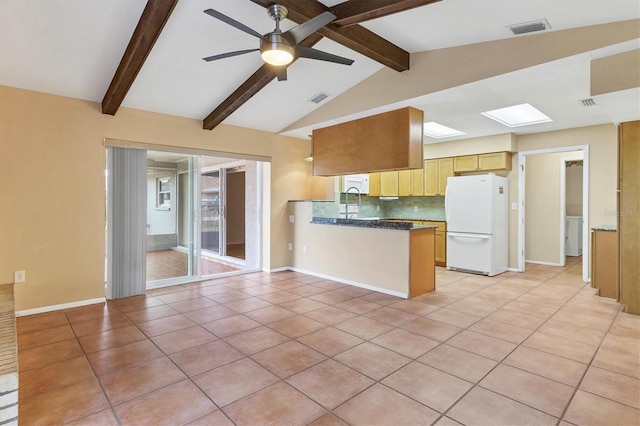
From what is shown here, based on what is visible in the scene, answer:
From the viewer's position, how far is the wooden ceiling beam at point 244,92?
358 centimetres

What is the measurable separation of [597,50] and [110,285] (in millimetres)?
5699

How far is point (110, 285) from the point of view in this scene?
13.8 ft

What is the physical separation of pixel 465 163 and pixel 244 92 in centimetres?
434

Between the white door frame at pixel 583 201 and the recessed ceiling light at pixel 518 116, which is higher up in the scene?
the recessed ceiling light at pixel 518 116

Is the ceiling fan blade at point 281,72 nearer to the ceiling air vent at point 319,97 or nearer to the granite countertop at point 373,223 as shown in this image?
the ceiling air vent at point 319,97

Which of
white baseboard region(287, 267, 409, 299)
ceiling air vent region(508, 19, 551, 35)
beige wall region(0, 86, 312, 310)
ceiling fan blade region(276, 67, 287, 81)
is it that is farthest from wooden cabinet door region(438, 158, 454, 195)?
beige wall region(0, 86, 312, 310)

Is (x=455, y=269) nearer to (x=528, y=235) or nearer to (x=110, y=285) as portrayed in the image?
(x=528, y=235)

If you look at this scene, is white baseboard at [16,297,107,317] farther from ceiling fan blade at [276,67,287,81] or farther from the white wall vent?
the white wall vent

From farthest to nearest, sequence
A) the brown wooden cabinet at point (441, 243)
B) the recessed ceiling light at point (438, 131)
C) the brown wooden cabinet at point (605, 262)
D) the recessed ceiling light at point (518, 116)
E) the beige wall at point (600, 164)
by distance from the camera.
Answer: the brown wooden cabinet at point (441, 243) → the recessed ceiling light at point (438, 131) → the beige wall at point (600, 164) → the recessed ceiling light at point (518, 116) → the brown wooden cabinet at point (605, 262)

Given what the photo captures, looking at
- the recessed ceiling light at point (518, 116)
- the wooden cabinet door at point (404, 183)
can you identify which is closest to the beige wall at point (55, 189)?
the wooden cabinet door at point (404, 183)

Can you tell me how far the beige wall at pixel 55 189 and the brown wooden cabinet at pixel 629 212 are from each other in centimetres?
575

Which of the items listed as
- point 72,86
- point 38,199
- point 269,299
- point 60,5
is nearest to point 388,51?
point 60,5

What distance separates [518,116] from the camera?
196 inches

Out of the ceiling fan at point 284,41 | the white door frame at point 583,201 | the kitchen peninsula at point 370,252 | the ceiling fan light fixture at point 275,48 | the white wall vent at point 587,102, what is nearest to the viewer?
the ceiling fan at point 284,41
